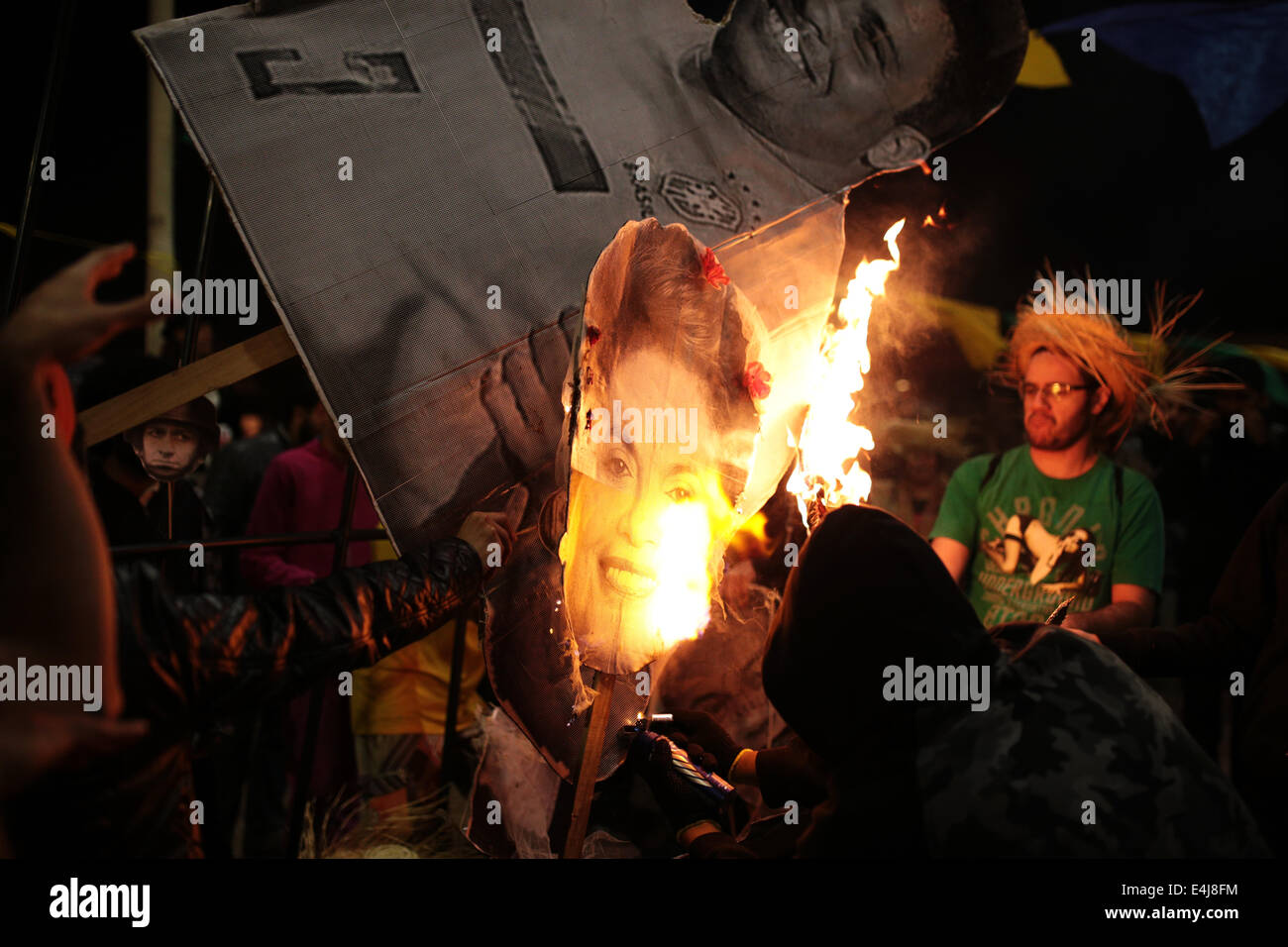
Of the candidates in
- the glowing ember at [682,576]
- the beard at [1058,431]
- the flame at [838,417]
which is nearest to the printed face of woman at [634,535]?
the glowing ember at [682,576]

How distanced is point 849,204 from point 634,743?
6.86 ft

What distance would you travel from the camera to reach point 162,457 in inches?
128

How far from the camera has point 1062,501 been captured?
11.9 ft

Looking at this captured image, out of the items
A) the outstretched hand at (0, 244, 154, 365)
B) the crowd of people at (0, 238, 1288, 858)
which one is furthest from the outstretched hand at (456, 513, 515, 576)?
the outstretched hand at (0, 244, 154, 365)

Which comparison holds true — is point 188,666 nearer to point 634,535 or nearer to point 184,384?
point 184,384

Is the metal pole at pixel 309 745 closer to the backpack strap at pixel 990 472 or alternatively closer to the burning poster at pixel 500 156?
the burning poster at pixel 500 156

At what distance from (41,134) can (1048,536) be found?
3.41 metres

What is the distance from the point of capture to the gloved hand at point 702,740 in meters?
2.67

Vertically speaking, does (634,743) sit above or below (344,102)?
below

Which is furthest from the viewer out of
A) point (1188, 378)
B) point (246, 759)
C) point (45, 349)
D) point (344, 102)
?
point (1188, 378)

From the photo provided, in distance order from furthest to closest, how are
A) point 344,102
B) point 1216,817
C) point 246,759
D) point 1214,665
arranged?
point 246,759
point 1214,665
point 344,102
point 1216,817

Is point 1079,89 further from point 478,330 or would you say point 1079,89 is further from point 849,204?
point 478,330

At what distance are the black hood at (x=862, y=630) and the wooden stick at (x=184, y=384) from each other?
140 cm

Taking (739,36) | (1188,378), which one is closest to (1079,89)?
(1188,378)
